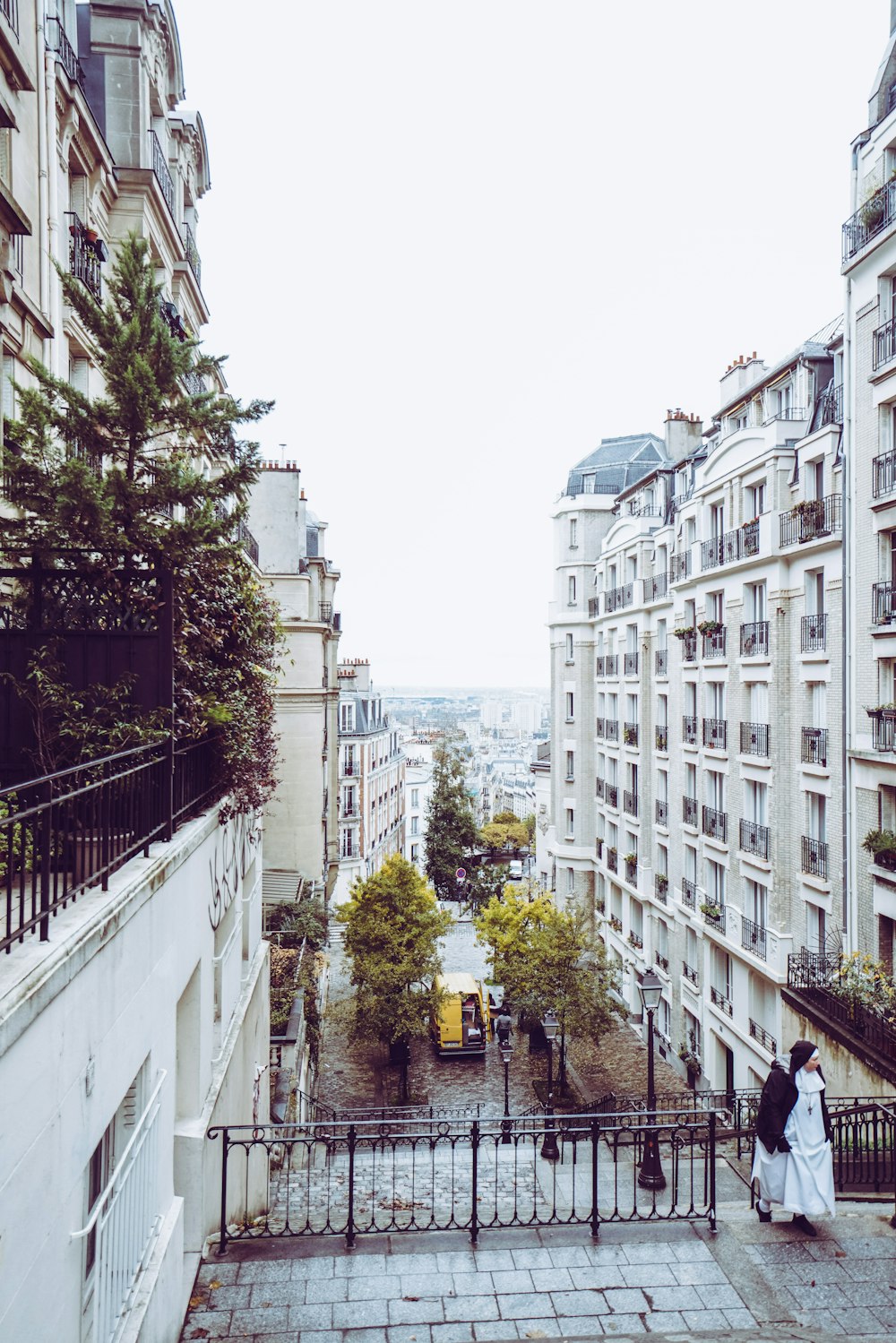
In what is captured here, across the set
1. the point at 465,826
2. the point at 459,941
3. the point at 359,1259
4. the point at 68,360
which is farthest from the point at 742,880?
the point at 465,826

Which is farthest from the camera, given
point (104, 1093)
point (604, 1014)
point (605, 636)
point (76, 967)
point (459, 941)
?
point (459, 941)

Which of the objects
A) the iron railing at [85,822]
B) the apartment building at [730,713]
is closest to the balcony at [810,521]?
the apartment building at [730,713]

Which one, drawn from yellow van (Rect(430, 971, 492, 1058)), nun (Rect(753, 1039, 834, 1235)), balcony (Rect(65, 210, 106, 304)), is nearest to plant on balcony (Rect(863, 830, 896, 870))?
nun (Rect(753, 1039, 834, 1235))

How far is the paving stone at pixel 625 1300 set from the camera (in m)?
7.18

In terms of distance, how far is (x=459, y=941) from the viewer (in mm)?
50094

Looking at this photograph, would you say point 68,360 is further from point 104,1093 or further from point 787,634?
point 787,634

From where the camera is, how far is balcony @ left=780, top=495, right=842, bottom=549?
19.9 m

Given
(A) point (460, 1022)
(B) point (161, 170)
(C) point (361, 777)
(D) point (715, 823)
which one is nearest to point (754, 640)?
(D) point (715, 823)

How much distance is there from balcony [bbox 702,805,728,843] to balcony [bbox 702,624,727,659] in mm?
4477

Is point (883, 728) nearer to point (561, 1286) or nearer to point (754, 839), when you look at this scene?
point (754, 839)

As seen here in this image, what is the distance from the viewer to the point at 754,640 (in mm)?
23219

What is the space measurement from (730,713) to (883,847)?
7500mm

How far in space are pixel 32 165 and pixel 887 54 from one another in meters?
17.1

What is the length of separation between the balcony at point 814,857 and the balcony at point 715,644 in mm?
6154
